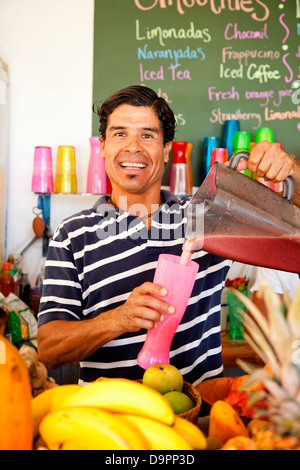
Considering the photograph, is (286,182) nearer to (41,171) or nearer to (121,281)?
(121,281)

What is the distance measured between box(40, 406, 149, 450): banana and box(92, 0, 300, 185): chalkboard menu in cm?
212

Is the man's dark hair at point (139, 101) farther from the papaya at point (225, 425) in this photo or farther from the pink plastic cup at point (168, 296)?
the papaya at point (225, 425)

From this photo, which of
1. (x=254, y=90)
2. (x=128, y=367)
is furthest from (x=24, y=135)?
(x=128, y=367)

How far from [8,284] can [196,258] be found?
126 centimetres

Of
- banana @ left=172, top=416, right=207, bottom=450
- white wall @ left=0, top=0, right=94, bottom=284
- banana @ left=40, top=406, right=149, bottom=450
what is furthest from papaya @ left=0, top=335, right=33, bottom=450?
white wall @ left=0, top=0, right=94, bottom=284

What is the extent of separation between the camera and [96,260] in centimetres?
125

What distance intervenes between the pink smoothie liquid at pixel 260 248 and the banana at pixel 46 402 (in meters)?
0.41

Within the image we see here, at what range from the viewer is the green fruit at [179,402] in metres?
0.63

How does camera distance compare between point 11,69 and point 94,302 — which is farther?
point 11,69

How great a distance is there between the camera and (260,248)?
0.88 m

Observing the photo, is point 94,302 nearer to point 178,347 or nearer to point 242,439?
point 178,347

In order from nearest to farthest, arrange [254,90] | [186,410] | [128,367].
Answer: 1. [186,410]
2. [128,367]
3. [254,90]

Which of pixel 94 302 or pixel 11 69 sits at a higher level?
pixel 11 69

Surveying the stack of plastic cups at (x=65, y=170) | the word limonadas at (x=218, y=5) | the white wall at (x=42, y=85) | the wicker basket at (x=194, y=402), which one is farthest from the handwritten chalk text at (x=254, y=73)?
the wicker basket at (x=194, y=402)
